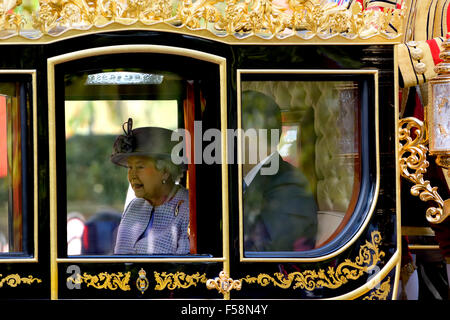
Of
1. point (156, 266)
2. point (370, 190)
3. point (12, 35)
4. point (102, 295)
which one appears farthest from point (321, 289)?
point (12, 35)

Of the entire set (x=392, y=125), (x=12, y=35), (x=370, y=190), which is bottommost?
(x=370, y=190)

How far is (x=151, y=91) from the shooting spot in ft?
9.92

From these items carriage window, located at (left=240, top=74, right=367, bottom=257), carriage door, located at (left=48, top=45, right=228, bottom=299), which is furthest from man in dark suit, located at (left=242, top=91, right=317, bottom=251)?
carriage door, located at (left=48, top=45, right=228, bottom=299)

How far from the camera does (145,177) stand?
3053mm

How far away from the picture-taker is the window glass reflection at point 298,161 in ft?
9.96

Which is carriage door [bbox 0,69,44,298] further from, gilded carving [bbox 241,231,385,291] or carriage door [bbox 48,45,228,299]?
gilded carving [bbox 241,231,385,291]

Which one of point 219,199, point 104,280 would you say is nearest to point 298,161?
point 219,199

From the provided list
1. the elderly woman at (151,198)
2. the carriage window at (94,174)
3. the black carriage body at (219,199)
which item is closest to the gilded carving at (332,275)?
the black carriage body at (219,199)

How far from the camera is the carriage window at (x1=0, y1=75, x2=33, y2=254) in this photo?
2.97 metres

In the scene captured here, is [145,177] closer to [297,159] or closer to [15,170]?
[15,170]

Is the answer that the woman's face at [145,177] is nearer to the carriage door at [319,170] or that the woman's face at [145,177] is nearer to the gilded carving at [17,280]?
the carriage door at [319,170]

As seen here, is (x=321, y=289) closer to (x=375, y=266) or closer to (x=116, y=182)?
(x=375, y=266)

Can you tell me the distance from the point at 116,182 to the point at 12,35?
2.20 feet
